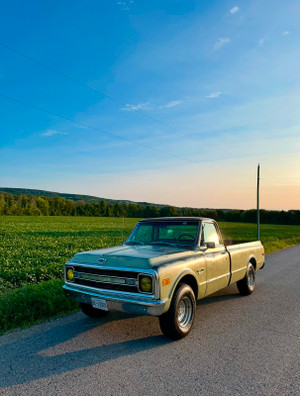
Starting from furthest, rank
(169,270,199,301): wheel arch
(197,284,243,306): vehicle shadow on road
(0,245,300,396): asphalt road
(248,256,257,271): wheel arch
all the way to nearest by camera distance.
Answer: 1. (248,256,257,271): wheel arch
2. (197,284,243,306): vehicle shadow on road
3. (169,270,199,301): wheel arch
4. (0,245,300,396): asphalt road

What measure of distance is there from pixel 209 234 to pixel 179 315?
5.94ft

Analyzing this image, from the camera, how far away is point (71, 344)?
4145 mm

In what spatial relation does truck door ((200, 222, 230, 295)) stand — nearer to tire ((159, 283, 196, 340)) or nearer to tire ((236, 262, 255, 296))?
tire ((159, 283, 196, 340))

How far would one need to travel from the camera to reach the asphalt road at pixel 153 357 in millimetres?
3115

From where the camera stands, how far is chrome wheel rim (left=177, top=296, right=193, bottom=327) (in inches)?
177

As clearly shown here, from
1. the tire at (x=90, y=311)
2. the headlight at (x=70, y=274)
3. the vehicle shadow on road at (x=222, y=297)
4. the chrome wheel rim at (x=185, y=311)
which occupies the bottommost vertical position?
the vehicle shadow on road at (x=222, y=297)

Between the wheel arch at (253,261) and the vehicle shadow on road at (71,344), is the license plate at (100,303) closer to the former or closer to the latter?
the vehicle shadow on road at (71,344)

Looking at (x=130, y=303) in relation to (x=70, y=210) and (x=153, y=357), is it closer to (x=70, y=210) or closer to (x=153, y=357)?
(x=153, y=357)

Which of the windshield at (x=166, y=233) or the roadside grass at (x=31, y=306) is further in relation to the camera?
the windshield at (x=166, y=233)

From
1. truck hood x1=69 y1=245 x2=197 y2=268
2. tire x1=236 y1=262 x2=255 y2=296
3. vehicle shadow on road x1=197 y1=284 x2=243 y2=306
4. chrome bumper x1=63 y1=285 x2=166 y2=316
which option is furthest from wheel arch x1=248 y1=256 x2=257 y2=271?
chrome bumper x1=63 y1=285 x2=166 y2=316

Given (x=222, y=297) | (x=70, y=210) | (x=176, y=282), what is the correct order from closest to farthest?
(x=176, y=282) → (x=222, y=297) → (x=70, y=210)

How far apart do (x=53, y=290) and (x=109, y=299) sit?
2.62 m

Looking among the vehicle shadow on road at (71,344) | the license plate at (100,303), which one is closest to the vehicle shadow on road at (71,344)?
the vehicle shadow on road at (71,344)

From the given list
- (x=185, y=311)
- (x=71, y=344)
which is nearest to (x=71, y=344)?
(x=71, y=344)
